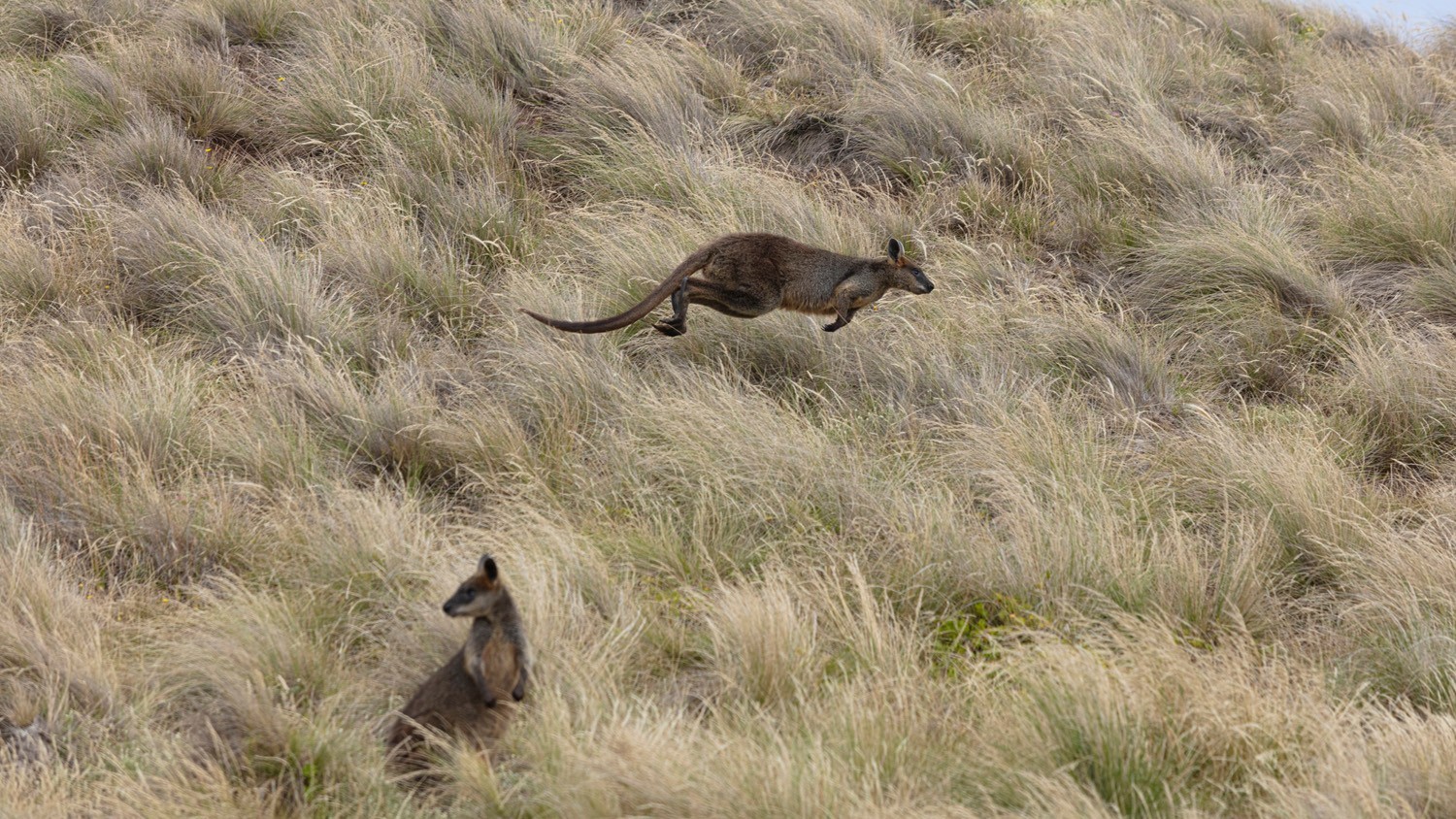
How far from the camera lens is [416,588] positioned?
5.58 meters

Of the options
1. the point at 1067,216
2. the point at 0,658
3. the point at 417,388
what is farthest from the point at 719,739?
the point at 1067,216

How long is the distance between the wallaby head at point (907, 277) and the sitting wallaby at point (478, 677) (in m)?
3.67

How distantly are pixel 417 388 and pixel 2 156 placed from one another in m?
4.19

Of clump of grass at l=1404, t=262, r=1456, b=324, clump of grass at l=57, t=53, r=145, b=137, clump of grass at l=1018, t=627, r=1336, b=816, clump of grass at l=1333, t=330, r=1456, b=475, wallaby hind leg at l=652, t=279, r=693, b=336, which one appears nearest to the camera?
clump of grass at l=1018, t=627, r=1336, b=816

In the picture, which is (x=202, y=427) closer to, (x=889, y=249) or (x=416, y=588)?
(x=416, y=588)

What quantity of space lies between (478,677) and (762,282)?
10.3 ft

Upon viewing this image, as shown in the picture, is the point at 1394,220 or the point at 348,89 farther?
the point at 348,89

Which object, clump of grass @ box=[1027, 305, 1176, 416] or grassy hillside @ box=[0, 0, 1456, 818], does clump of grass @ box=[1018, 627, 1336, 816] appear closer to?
grassy hillside @ box=[0, 0, 1456, 818]

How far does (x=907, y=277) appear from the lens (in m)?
7.73

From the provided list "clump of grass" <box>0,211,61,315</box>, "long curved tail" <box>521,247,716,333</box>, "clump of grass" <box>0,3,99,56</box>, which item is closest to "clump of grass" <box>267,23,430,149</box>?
"clump of grass" <box>0,3,99,56</box>

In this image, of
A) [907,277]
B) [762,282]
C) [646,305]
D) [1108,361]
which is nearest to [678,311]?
[646,305]

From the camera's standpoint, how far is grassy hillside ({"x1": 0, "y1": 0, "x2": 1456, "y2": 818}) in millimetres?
4668

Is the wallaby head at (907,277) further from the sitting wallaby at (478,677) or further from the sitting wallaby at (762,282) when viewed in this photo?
the sitting wallaby at (478,677)

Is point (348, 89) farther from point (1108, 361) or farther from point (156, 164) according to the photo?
point (1108, 361)
